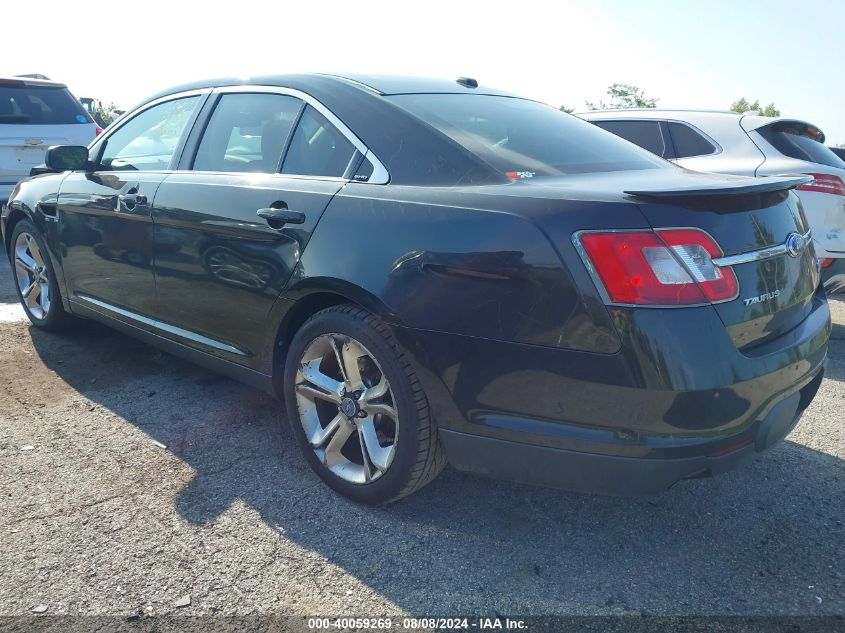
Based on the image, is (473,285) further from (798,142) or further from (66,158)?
(798,142)

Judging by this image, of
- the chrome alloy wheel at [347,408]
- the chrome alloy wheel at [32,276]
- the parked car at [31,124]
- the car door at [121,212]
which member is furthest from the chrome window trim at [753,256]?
the parked car at [31,124]

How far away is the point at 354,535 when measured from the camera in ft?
8.59

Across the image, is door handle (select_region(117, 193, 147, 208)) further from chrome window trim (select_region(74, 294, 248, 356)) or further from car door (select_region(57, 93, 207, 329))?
chrome window trim (select_region(74, 294, 248, 356))

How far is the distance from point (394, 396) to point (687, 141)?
4.45 m

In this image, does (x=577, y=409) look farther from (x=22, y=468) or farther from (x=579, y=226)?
(x=22, y=468)

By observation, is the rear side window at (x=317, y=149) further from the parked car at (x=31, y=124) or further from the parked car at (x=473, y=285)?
the parked car at (x=31, y=124)

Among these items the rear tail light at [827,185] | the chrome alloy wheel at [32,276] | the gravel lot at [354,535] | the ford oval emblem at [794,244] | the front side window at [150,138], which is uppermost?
the ford oval emblem at [794,244]

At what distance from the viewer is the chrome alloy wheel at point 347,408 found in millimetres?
2676

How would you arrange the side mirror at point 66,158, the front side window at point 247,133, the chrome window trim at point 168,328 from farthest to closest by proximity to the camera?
the side mirror at point 66,158 < the chrome window trim at point 168,328 < the front side window at point 247,133

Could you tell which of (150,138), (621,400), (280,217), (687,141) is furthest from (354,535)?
(687,141)

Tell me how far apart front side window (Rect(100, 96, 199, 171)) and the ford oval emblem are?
9.05 ft

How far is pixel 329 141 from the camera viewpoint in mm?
2945

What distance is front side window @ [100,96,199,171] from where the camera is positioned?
3719mm

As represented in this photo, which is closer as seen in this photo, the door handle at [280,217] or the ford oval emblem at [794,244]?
the ford oval emblem at [794,244]
